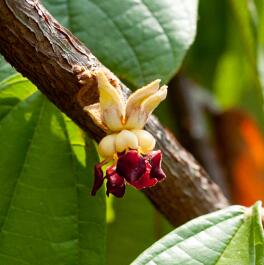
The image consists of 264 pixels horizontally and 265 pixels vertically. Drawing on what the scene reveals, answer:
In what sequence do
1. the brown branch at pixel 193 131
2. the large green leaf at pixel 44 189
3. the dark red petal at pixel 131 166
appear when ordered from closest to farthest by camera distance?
the dark red petal at pixel 131 166, the large green leaf at pixel 44 189, the brown branch at pixel 193 131

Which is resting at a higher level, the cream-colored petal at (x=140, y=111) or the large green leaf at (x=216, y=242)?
the cream-colored petal at (x=140, y=111)

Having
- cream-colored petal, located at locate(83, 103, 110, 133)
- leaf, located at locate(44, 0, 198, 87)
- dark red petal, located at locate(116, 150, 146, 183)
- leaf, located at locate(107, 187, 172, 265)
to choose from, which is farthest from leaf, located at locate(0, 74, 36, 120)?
leaf, located at locate(107, 187, 172, 265)

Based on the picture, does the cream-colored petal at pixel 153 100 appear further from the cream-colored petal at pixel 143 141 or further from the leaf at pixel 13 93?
the leaf at pixel 13 93

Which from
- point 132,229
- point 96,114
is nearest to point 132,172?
point 96,114

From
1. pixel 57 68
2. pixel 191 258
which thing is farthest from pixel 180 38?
pixel 191 258

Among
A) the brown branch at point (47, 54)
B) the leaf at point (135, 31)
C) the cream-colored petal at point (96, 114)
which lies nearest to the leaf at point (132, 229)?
the leaf at point (135, 31)

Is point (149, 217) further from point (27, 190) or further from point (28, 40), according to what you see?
point (28, 40)

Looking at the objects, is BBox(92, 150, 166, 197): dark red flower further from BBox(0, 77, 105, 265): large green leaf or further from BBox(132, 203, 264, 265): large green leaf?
BBox(0, 77, 105, 265): large green leaf
